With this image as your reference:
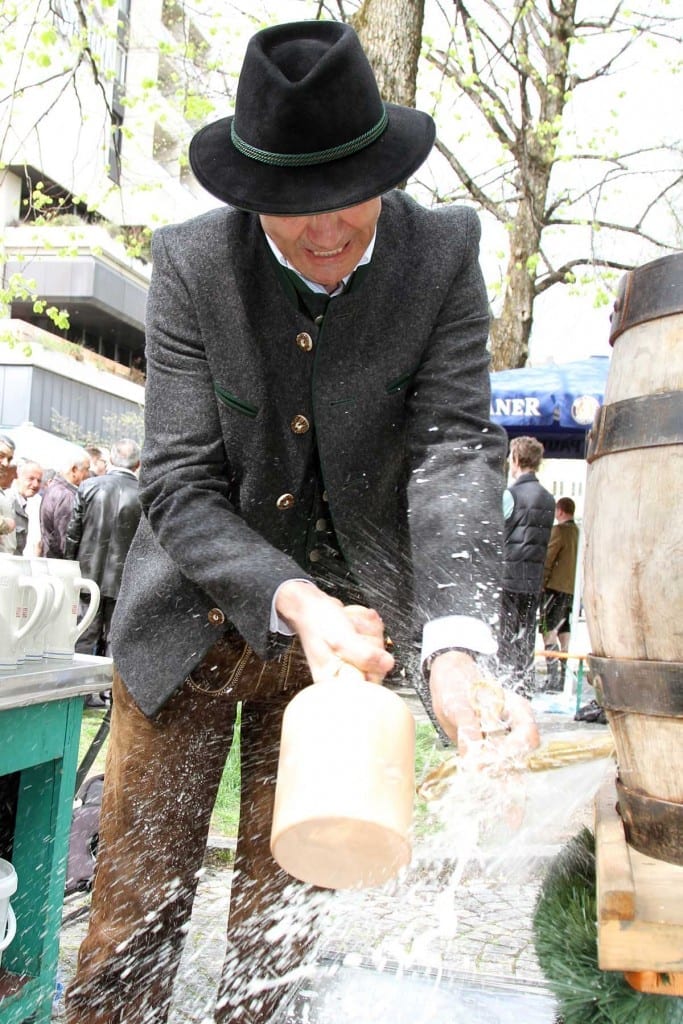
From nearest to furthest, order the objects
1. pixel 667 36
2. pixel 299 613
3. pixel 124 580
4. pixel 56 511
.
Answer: pixel 299 613
pixel 124 580
pixel 56 511
pixel 667 36

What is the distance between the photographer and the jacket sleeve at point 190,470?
168 cm

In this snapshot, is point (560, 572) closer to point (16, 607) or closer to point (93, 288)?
point (16, 607)

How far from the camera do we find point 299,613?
151 cm

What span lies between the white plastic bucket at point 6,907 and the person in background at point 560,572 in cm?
659

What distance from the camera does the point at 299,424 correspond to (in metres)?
1.94

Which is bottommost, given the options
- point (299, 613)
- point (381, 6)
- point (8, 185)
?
point (299, 613)

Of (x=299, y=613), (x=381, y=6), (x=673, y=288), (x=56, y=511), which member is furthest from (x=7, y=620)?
(x=56, y=511)

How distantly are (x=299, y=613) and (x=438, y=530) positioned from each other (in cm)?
33

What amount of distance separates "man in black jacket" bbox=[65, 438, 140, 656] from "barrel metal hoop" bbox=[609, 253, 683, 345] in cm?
452

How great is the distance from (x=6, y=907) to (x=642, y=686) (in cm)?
133

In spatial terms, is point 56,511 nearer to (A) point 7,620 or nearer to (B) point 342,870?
(A) point 7,620

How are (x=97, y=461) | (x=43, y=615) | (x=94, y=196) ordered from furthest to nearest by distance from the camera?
(x=94, y=196)
(x=97, y=461)
(x=43, y=615)

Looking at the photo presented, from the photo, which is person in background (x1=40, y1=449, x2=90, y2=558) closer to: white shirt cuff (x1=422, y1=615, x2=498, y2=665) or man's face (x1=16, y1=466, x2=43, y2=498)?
man's face (x1=16, y1=466, x2=43, y2=498)

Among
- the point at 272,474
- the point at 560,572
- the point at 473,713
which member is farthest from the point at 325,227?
the point at 560,572
